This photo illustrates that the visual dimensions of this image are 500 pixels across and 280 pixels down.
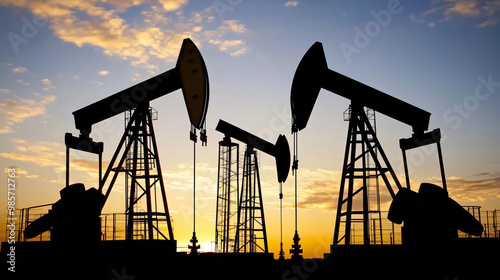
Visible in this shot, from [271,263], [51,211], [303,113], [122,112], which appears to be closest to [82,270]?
[51,211]

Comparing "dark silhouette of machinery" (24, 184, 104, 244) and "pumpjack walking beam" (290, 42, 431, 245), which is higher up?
"pumpjack walking beam" (290, 42, 431, 245)

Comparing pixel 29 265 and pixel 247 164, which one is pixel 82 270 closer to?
pixel 29 265

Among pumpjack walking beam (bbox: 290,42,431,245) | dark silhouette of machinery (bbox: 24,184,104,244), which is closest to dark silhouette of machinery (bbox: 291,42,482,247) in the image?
pumpjack walking beam (bbox: 290,42,431,245)

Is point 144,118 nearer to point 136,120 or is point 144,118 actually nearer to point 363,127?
point 136,120

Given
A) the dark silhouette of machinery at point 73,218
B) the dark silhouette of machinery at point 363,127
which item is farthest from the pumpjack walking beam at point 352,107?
the dark silhouette of machinery at point 73,218

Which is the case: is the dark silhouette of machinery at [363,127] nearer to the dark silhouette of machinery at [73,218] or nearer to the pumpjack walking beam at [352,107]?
the pumpjack walking beam at [352,107]

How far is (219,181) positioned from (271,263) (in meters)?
17.3

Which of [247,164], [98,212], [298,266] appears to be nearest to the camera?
[298,266]

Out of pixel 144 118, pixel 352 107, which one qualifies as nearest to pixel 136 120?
pixel 144 118

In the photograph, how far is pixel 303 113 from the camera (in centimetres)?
1678

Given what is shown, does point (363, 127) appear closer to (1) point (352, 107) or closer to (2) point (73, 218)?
(1) point (352, 107)

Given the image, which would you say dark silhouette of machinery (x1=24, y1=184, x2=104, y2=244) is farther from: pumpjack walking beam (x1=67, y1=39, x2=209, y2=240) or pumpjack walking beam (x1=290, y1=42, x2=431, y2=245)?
pumpjack walking beam (x1=290, y1=42, x2=431, y2=245)

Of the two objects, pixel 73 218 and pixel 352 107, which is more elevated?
pixel 352 107

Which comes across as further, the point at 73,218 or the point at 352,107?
the point at 352,107
